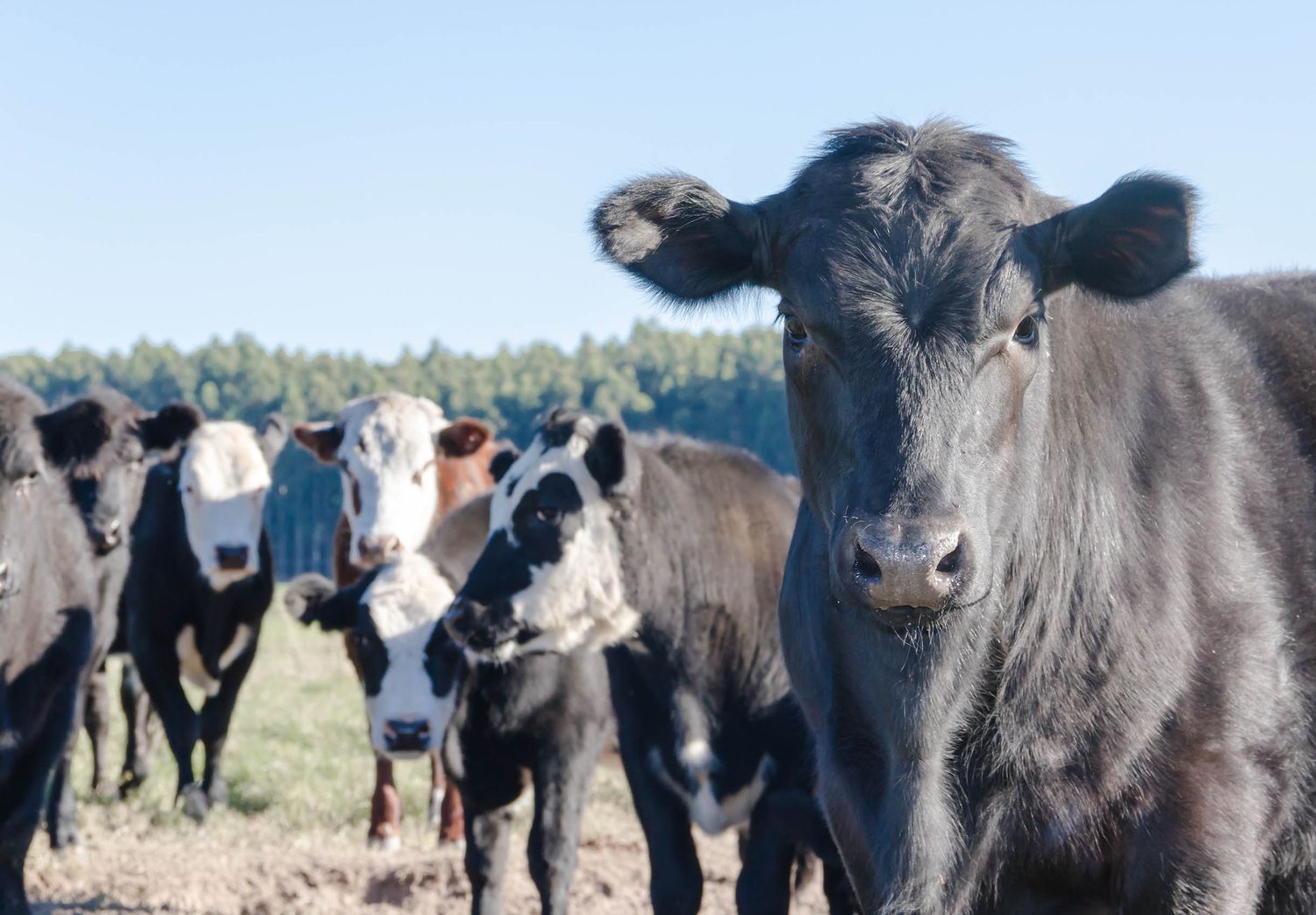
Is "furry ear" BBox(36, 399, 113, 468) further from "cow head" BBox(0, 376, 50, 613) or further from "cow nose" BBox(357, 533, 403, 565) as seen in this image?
"cow nose" BBox(357, 533, 403, 565)

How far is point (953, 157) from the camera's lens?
3.50m

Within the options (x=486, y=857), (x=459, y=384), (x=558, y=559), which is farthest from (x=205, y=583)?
(x=459, y=384)

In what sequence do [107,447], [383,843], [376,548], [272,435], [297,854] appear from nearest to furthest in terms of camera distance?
1. [107,447]
2. [297,854]
3. [383,843]
4. [376,548]
5. [272,435]

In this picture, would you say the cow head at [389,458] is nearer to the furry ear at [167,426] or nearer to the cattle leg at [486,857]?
the furry ear at [167,426]

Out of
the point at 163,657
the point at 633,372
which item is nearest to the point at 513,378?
the point at 633,372

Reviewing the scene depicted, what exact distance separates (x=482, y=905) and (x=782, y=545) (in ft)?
6.85

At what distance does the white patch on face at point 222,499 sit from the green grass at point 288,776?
5.12 feet

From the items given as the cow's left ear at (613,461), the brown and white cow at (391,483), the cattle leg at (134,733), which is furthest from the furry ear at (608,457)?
the cattle leg at (134,733)

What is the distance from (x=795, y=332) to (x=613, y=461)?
3.01 meters

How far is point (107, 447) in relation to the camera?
7.03 meters

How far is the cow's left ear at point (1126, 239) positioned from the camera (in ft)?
11.0

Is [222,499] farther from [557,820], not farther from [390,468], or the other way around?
[557,820]

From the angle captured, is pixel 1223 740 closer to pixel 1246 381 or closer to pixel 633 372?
pixel 1246 381

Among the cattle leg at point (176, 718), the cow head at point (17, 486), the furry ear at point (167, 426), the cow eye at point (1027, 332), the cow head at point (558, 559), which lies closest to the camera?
the cow eye at point (1027, 332)
